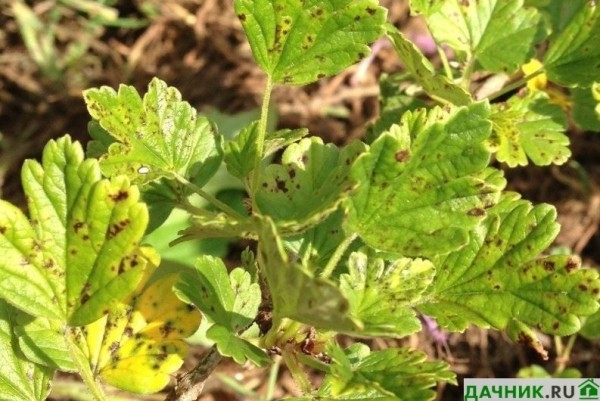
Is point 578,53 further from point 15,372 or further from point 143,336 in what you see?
point 15,372

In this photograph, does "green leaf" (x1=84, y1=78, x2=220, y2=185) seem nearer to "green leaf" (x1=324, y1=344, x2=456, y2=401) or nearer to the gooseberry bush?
the gooseberry bush

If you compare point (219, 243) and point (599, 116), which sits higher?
point (599, 116)

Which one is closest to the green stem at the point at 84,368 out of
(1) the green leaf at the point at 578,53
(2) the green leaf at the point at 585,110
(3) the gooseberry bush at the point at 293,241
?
(3) the gooseberry bush at the point at 293,241

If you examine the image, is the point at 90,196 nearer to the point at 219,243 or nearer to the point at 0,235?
the point at 0,235

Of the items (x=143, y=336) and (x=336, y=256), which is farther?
(x=143, y=336)

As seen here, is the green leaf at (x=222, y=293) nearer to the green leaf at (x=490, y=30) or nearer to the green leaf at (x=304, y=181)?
the green leaf at (x=304, y=181)

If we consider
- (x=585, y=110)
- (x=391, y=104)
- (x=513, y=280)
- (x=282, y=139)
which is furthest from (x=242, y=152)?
(x=585, y=110)

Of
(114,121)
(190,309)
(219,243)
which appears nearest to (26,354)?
(190,309)

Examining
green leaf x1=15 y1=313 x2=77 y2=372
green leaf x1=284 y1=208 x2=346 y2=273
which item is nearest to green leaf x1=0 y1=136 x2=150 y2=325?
green leaf x1=15 y1=313 x2=77 y2=372
